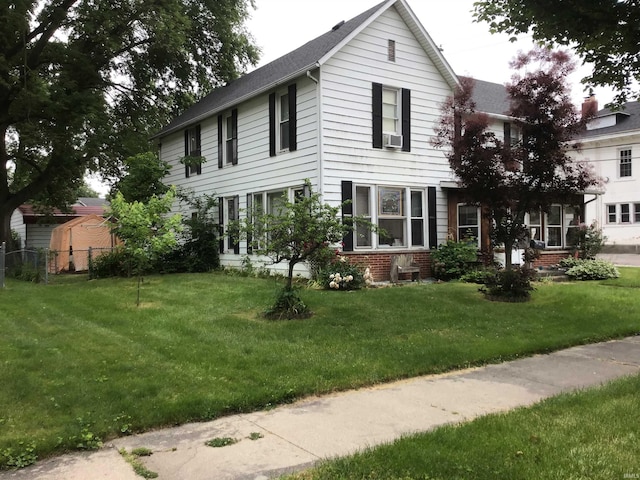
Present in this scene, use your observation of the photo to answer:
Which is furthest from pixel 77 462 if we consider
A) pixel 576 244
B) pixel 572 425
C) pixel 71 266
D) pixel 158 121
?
pixel 158 121

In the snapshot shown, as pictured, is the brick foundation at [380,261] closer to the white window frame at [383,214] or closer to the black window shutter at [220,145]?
the white window frame at [383,214]

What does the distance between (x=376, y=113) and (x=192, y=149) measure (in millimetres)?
8658

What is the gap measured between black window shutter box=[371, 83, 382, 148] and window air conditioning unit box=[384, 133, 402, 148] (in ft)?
0.68

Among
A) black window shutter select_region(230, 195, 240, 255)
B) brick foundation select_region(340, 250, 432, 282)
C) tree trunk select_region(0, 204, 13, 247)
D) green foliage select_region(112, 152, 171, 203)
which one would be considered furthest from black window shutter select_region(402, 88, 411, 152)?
tree trunk select_region(0, 204, 13, 247)

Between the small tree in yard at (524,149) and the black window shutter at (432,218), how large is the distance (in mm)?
4201

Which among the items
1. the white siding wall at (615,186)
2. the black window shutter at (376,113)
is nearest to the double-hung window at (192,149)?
the black window shutter at (376,113)

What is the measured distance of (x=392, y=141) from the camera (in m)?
14.5

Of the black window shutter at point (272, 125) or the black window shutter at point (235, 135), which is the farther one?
the black window shutter at point (235, 135)

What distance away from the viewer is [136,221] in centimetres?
1082

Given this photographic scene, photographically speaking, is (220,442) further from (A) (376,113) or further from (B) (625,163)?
(B) (625,163)

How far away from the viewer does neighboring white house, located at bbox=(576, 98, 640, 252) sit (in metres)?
30.6

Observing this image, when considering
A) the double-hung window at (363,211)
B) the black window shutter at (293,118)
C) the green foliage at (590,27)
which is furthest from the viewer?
the black window shutter at (293,118)

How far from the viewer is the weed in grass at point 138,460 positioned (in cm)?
363

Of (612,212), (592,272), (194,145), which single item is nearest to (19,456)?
(592,272)
